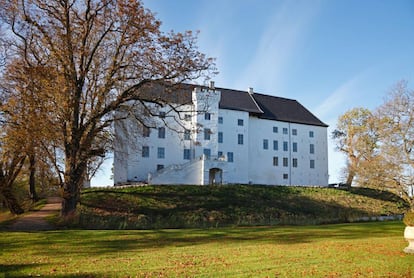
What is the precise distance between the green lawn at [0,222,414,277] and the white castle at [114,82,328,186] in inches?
674

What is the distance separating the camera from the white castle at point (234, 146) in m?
34.0

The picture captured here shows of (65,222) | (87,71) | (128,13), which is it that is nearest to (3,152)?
(65,222)

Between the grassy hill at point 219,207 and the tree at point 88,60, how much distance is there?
4471mm

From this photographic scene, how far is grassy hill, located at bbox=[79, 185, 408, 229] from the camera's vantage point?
20953 millimetres

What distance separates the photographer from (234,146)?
128 feet

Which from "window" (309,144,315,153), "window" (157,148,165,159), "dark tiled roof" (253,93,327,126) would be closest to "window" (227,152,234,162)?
"dark tiled roof" (253,93,327,126)

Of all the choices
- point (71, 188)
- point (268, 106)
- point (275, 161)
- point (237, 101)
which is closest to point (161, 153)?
point (237, 101)

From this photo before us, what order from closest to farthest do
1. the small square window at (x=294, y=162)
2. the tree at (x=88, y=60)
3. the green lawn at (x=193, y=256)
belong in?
the green lawn at (x=193, y=256)
the tree at (x=88, y=60)
the small square window at (x=294, y=162)

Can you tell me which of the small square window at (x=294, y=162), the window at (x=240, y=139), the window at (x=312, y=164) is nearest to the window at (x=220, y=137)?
the window at (x=240, y=139)

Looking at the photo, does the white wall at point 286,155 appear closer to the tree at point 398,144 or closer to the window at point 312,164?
the window at point 312,164

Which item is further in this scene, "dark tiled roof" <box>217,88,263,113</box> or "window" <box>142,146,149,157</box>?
"dark tiled roof" <box>217,88,263,113</box>

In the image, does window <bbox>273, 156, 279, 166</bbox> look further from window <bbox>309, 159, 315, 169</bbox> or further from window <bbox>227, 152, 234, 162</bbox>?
window <bbox>227, 152, 234, 162</bbox>

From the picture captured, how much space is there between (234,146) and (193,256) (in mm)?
30306

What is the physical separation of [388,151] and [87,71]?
59.6 feet
